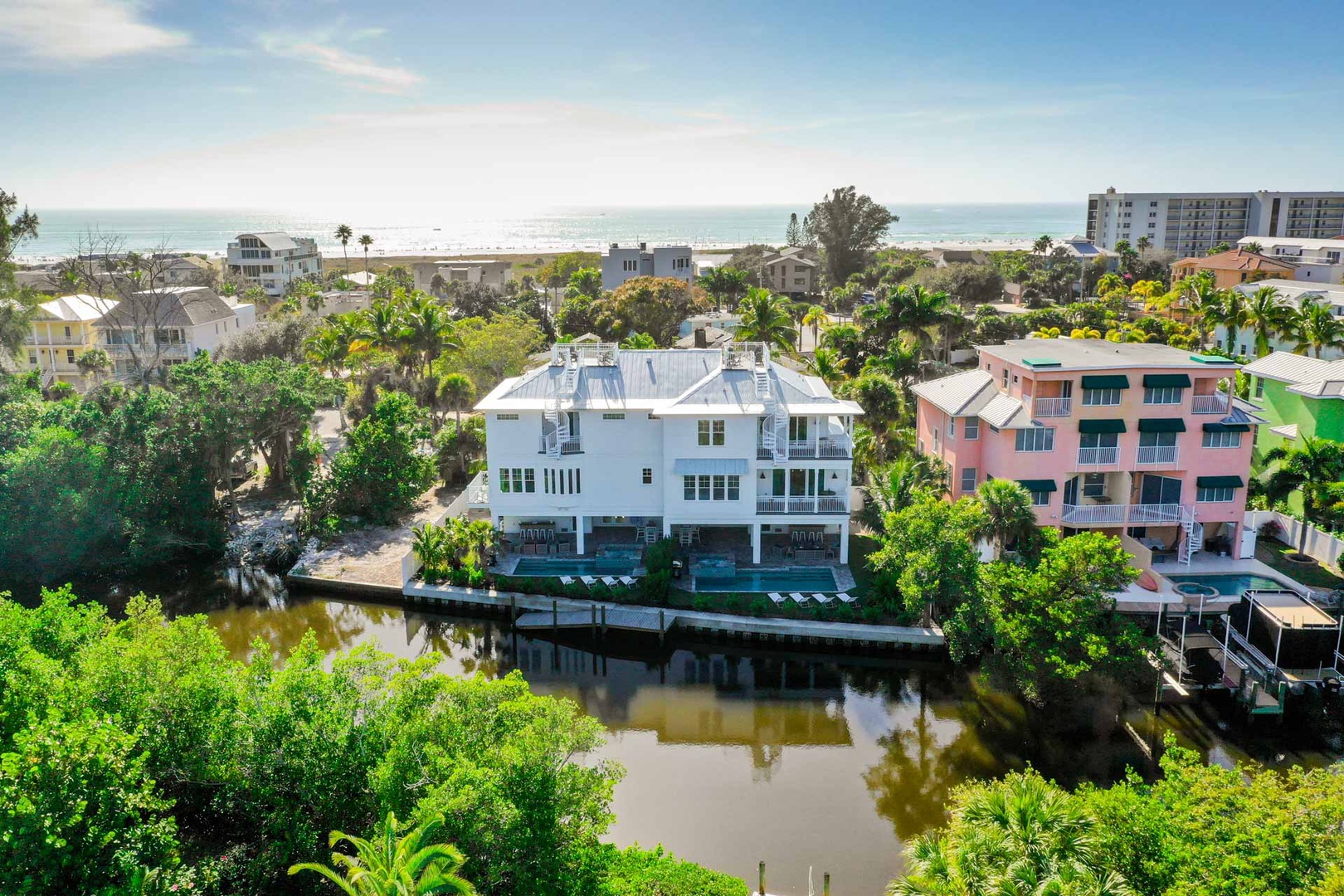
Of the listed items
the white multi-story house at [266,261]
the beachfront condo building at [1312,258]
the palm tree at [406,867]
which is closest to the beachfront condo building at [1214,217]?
the beachfront condo building at [1312,258]

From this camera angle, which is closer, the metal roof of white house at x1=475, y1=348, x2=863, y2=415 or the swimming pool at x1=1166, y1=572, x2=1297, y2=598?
the swimming pool at x1=1166, y1=572, x2=1297, y2=598

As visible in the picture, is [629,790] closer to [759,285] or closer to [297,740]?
[297,740]

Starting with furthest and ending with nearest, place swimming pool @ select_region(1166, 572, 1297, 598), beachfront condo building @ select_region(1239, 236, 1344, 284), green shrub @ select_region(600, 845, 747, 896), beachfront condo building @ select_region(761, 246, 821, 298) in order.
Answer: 1. beachfront condo building @ select_region(761, 246, 821, 298)
2. beachfront condo building @ select_region(1239, 236, 1344, 284)
3. swimming pool @ select_region(1166, 572, 1297, 598)
4. green shrub @ select_region(600, 845, 747, 896)

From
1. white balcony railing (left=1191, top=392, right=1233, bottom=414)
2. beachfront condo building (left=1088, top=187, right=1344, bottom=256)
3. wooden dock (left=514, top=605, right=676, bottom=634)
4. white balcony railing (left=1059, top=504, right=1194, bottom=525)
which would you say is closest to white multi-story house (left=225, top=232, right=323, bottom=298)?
wooden dock (left=514, top=605, right=676, bottom=634)

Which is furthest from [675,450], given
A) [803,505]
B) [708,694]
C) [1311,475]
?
[1311,475]

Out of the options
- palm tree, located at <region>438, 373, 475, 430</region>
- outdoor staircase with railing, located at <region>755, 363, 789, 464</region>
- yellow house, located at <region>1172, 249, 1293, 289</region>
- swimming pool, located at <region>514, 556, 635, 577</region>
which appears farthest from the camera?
yellow house, located at <region>1172, 249, 1293, 289</region>

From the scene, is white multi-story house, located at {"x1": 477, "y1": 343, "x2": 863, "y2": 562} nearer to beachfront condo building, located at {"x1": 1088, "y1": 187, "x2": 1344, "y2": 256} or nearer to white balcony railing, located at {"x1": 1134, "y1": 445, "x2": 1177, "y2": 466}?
white balcony railing, located at {"x1": 1134, "y1": 445, "x2": 1177, "y2": 466}
